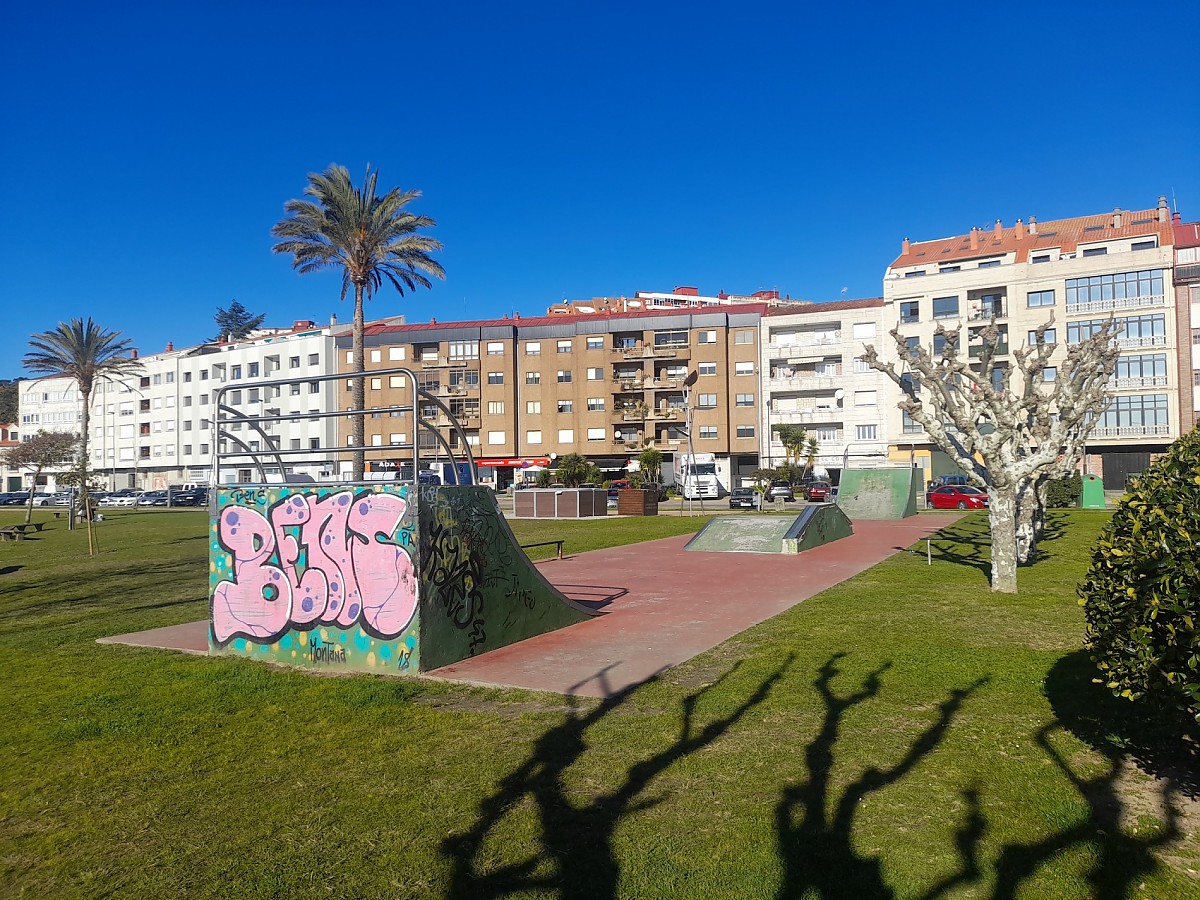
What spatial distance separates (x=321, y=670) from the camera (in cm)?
812

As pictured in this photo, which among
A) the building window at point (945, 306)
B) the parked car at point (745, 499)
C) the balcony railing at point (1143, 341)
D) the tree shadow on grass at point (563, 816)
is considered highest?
the building window at point (945, 306)

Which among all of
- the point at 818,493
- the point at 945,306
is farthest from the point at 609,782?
the point at 945,306

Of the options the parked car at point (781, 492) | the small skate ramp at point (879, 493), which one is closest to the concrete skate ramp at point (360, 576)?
the small skate ramp at point (879, 493)

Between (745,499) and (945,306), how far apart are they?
90.6ft

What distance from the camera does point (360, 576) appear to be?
7969 mm

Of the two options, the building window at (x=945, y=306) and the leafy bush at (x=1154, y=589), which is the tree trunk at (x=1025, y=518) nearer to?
the leafy bush at (x=1154, y=589)

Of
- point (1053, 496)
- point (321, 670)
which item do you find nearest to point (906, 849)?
point (321, 670)

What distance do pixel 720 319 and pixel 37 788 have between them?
2660 inches

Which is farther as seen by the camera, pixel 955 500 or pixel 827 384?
pixel 827 384

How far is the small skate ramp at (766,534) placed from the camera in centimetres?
1923

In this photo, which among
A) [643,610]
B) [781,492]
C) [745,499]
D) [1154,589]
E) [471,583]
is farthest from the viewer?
[781,492]

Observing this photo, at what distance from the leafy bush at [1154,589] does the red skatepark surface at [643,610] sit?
3684 mm

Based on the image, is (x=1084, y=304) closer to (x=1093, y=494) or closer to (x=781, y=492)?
(x=1093, y=494)

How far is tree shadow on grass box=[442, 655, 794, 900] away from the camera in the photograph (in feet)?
12.4
